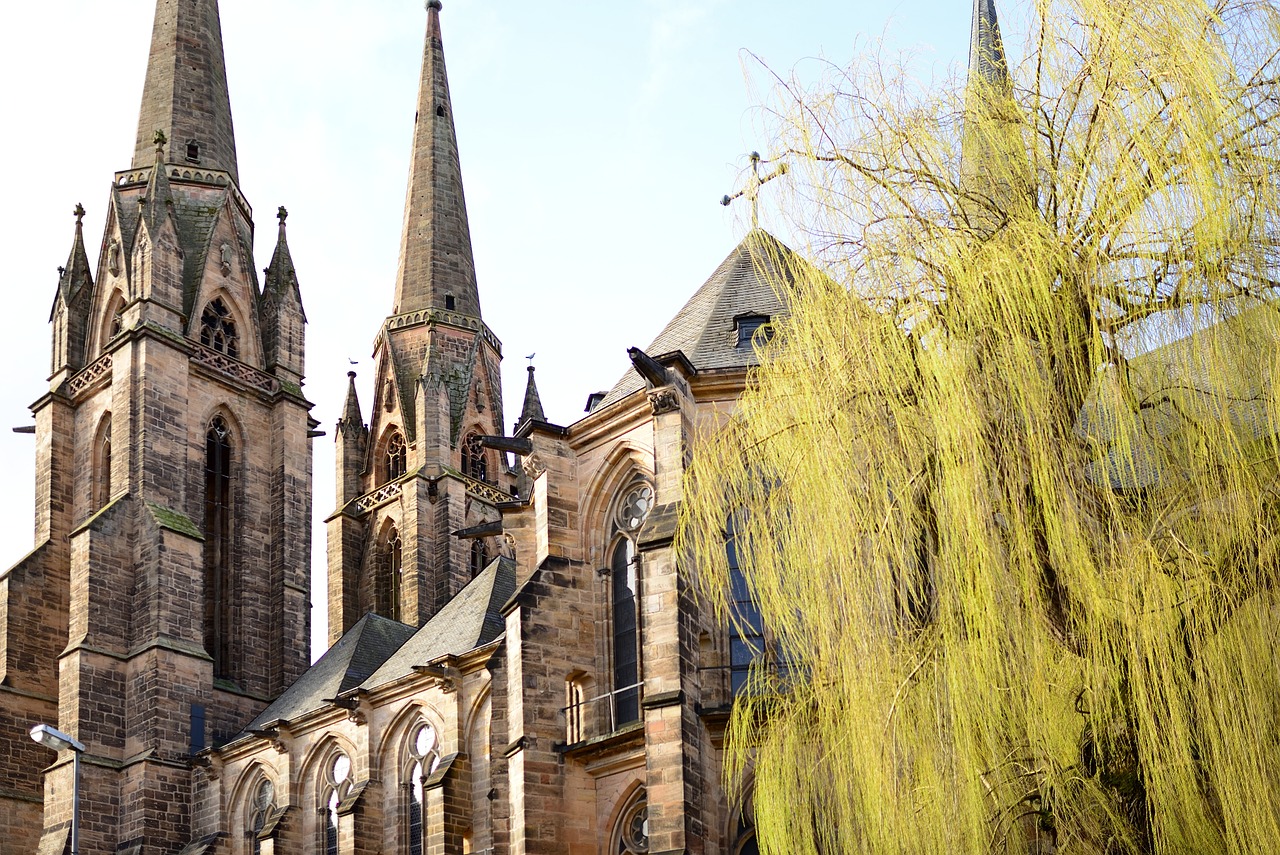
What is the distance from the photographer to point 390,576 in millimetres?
46188

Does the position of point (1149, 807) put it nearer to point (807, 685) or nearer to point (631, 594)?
point (807, 685)

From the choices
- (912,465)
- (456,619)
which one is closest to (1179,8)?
(912,465)

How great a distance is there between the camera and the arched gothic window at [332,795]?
3259 cm

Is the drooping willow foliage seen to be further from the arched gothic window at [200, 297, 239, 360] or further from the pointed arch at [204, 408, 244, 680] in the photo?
the arched gothic window at [200, 297, 239, 360]

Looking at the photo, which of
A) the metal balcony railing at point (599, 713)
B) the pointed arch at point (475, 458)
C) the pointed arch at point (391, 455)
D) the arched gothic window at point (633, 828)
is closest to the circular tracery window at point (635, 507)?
the metal balcony railing at point (599, 713)

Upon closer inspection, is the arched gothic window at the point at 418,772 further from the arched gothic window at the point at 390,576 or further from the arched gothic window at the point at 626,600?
the arched gothic window at the point at 390,576

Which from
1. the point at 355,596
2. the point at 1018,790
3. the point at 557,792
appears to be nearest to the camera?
the point at 1018,790

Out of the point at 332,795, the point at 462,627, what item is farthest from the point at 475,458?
the point at 332,795

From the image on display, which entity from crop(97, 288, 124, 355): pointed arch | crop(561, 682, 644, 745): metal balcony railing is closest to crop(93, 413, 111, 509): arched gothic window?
crop(97, 288, 124, 355): pointed arch

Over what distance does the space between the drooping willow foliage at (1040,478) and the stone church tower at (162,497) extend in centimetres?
2470

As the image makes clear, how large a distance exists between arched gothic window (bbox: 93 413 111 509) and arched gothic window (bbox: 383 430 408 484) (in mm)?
9837

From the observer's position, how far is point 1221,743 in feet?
35.3

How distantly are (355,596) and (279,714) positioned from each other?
11.0 m

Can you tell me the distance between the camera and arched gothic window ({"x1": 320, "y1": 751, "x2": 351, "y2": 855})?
3259 cm
